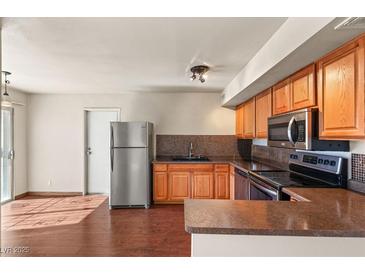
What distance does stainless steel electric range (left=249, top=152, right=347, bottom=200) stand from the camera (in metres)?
2.14

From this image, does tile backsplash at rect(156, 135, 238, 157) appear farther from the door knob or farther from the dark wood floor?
the door knob

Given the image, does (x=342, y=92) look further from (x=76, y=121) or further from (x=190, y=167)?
(x=76, y=121)

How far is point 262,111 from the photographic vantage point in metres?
3.51

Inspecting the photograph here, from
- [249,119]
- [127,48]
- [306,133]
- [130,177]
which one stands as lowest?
[130,177]

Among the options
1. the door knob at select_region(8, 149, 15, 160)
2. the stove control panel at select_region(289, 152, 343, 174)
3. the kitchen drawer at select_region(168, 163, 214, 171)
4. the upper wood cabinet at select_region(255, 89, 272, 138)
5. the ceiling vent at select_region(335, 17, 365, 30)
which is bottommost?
the kitchen drawer at select_region(168, 163, 214, 171)

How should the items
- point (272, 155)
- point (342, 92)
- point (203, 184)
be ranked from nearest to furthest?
point (342, 92) → point (272, 155) → point (203, 184)

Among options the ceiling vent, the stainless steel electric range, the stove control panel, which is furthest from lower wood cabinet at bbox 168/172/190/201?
the ceiling vent

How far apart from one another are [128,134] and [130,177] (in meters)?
0.77

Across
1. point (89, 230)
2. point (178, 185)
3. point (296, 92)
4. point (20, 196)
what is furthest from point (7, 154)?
point (296, 92)

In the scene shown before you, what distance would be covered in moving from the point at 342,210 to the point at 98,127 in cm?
490

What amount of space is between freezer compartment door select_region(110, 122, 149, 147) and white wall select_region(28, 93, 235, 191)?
81cm

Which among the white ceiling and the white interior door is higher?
the white ceiling

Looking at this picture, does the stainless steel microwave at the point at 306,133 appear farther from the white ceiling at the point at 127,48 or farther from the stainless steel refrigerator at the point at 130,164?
the stainless steel refrigerator at the point at 130,164
